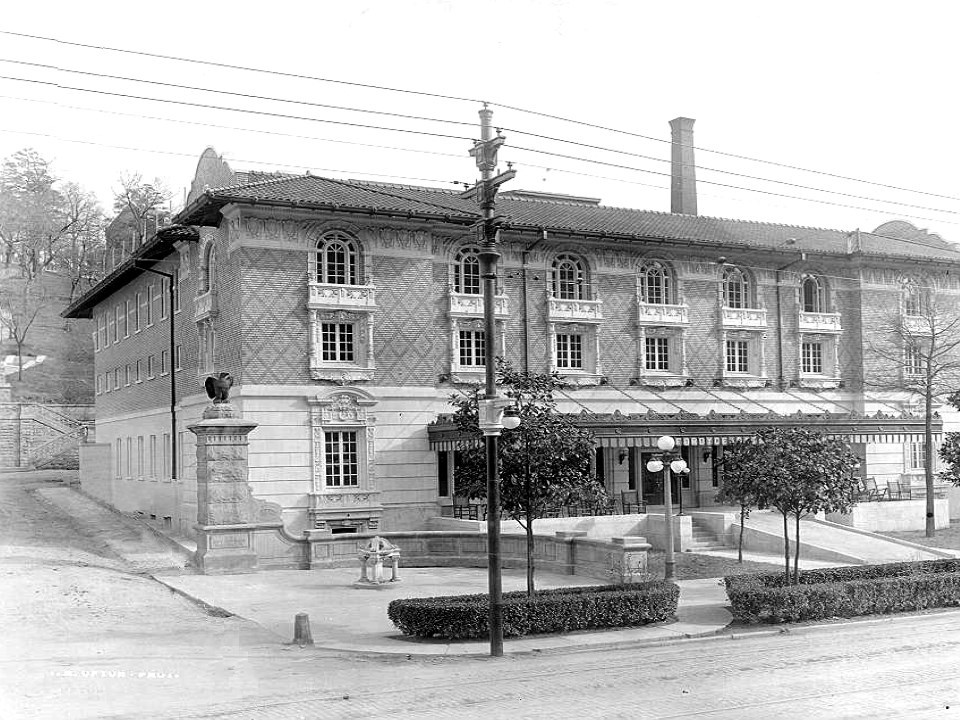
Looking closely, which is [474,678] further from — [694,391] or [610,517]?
[694,391]

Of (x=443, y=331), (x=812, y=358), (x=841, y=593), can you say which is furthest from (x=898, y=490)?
(x=841, y=593)

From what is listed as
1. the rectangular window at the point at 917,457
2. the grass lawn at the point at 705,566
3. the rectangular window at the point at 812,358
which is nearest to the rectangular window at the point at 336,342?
the grass lawn at the point at 705,566

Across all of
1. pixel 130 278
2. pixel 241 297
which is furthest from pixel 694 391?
pixel 130 278

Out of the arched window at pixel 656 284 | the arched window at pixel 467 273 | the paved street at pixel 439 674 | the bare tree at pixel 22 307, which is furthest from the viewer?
the bare tree at pixel 22 307

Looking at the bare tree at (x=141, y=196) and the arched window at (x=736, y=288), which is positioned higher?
the bare tree at (x=141, y=196)

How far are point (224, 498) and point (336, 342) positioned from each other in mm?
8005

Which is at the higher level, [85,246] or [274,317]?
[85,246]

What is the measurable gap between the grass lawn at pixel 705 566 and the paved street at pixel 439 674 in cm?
675

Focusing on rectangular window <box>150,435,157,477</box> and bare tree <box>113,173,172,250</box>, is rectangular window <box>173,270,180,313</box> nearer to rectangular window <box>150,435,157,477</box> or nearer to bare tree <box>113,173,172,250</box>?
rectangular window <box>150,435,157,477</box>

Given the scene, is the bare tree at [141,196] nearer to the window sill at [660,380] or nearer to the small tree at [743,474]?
the window sill at [660,380]

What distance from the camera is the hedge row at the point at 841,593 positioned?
18719mm

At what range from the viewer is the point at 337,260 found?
108 feet

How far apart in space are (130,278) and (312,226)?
15.4m

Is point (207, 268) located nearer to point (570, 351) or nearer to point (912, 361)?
point (570, 351)
